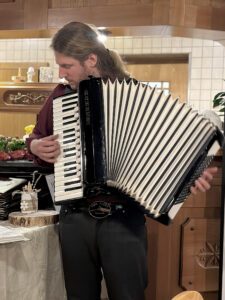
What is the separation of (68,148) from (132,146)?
0.20 m

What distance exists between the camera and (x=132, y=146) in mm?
1378

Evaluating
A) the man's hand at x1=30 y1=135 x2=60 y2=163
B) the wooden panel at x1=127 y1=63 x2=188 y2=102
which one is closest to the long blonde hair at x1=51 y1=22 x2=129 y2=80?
the man's hand at x1=30 y1=135 x2=60 y2=163

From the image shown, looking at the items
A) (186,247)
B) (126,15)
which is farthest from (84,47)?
(186,247)

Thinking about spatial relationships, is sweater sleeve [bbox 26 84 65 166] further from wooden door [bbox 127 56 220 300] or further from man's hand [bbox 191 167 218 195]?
wooden door [bbox 127 56 220 300]

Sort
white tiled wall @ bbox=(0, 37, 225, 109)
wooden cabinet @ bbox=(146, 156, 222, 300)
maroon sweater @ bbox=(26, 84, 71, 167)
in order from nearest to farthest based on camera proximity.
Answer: maroon sweater @ bbox=(26, 84, 71, 167), wooden cabinet @ bbox=(146, 156, 222, 300), white tiled wall @ bbox=(0, 37, 225, 109)

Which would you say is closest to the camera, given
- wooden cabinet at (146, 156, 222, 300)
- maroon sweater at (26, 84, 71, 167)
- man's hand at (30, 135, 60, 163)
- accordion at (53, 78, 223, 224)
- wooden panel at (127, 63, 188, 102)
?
accordion at (53, 78, 223, 224)

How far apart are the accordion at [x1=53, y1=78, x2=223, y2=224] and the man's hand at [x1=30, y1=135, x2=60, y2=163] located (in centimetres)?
6

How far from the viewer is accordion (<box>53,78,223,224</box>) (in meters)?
1.35

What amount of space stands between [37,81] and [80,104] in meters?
2.86

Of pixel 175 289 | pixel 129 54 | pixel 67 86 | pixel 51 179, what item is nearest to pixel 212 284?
pixel 175 289

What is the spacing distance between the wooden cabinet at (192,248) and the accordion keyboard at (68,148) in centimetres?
81

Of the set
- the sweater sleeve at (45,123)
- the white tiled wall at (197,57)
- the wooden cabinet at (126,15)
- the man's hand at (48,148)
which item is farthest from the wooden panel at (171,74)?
the man's hand at (48,148)

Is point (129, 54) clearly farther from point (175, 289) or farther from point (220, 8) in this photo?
point (175, 289)

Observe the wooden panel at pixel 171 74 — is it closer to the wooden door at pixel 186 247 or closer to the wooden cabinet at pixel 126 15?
the wooden cabinet at pixel 126 15
